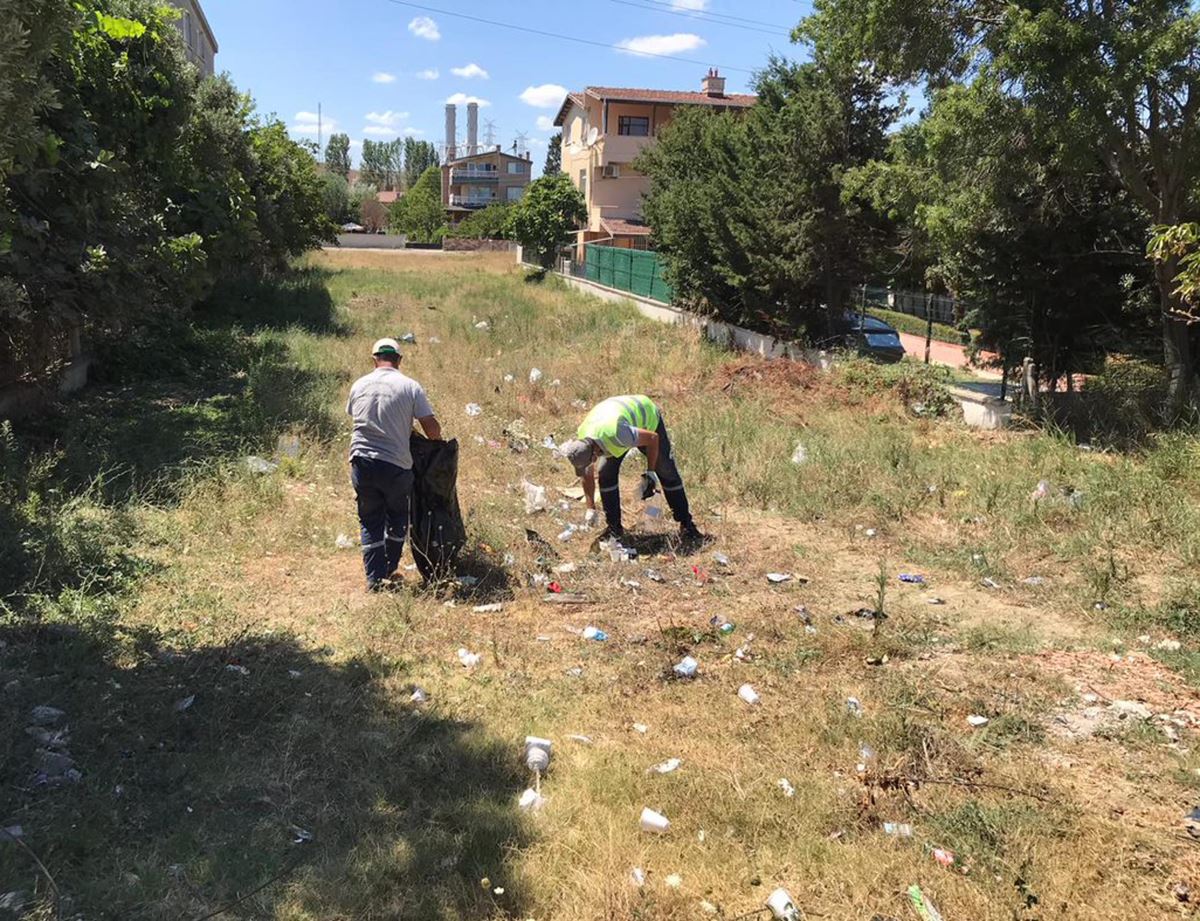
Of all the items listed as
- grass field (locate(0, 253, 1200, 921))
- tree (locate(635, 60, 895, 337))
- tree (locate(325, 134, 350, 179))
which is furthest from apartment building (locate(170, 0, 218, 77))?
tree (locate(325, 134, 350, 179))

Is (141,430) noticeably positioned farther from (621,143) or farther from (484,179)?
(484,179)

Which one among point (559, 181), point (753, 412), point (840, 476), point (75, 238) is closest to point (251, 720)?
point (840, 476)

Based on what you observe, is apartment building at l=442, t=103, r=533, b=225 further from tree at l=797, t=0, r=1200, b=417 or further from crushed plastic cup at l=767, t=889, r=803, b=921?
crushed plastic cup at l=767, t=889, r=803, b=921

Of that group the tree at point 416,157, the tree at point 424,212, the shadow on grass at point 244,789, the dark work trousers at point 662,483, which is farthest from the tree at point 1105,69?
the tree at point 416,157

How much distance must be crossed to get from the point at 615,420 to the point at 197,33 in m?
33.5

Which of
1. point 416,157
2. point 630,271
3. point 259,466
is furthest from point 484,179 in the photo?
point 259,466

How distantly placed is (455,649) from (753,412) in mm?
6755

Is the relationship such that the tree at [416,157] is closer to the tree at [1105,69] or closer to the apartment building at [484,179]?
the apartment building at [484,179]

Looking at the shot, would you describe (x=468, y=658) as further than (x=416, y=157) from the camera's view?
No

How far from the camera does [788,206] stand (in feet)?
43.5

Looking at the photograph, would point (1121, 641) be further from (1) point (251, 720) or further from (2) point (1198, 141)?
(2) point (1198, 141)

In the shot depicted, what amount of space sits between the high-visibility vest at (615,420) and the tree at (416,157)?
119415 mm

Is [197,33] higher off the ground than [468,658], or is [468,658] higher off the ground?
[197,33]

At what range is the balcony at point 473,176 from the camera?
8100 centimetres
